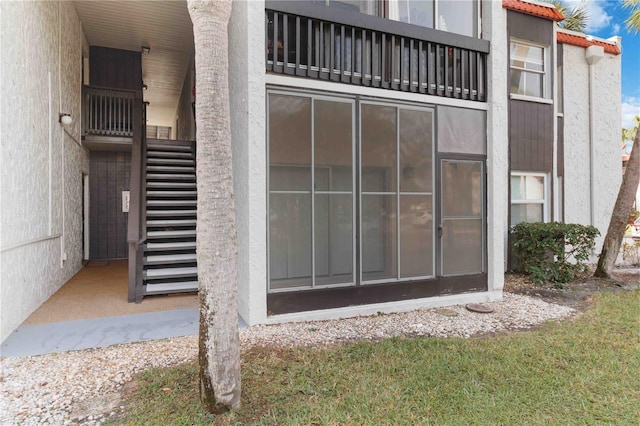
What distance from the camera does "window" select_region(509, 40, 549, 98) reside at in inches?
319

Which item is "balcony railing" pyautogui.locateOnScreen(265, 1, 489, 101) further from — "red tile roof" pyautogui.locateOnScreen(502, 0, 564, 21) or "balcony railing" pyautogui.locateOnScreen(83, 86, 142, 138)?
"balcony railing" pyautogui.locateOnScreen(83, 86, 142, 138)

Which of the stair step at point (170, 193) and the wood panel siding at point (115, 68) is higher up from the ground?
the wood panel siding at point (115, 68)

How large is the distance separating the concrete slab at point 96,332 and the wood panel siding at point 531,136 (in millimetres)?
6967

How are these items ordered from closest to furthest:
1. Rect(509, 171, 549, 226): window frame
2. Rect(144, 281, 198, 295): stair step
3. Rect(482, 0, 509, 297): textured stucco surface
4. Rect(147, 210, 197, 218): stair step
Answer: Rect(144, 281, 198, 295): stair step
Rect(482, 0, 509, 297): textured stucco surface
Rect(147, 210, 197, 218): stair step
Rect(509, 171, 549, 226): window frame

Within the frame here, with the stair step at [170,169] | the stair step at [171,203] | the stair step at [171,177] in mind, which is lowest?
the stair step at [171,203]

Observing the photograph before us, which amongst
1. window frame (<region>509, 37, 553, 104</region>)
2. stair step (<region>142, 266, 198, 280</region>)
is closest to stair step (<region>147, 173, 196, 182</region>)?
stair step (<region>142, 266, 198, 280</region>)

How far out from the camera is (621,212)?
24.0ft

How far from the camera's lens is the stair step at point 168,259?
581 cm

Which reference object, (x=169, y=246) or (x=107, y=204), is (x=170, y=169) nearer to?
(x=169, y=246)

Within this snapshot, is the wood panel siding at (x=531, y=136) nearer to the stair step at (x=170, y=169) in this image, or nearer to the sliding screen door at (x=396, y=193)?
the sliding screen door at (x=396, y=193)

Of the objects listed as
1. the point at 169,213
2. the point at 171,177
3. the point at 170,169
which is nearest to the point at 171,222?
the point at 169,213

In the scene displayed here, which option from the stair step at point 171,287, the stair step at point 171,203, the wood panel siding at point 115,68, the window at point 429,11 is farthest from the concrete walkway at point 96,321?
the wood panel siding at point 115,68

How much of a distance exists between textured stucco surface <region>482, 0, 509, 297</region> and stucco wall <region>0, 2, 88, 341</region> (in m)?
6.61

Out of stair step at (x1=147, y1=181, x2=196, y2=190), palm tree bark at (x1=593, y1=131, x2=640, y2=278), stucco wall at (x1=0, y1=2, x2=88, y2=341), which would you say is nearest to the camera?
stucco wall at (x1=0, y1=2, x2=88, y2=341)
